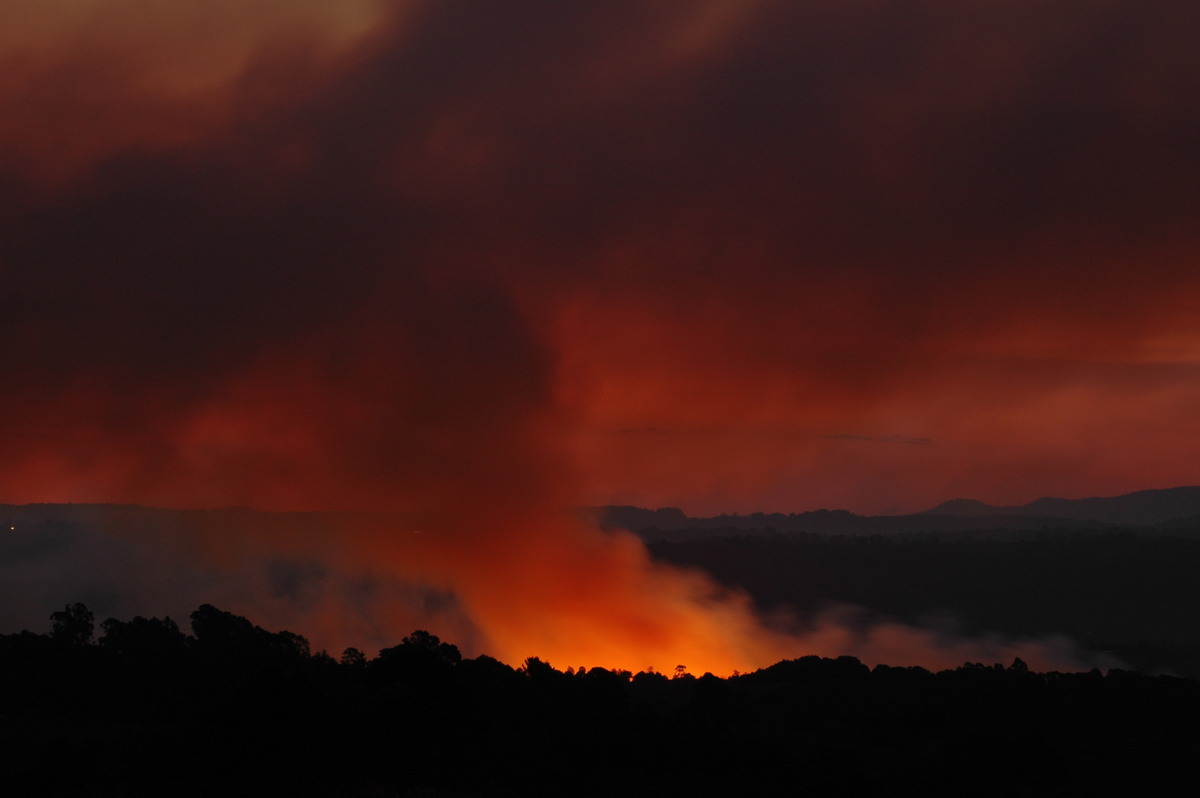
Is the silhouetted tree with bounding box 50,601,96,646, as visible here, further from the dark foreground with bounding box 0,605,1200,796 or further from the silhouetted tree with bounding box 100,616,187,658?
the silhouetted tree with bounding box 100,616,187,658

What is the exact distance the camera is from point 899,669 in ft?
549

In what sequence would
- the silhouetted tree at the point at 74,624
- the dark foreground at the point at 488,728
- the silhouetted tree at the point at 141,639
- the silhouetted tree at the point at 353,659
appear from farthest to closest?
the silhouetted tree at the point at 74,624, the silhouetted tree at the point at 353,659, the silhouetted tree at the point at 141,639, the dark foreground at the point at 488,728

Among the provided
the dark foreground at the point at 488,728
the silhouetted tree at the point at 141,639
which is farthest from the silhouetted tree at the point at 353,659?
the silhouetted tree at the point at 141,639

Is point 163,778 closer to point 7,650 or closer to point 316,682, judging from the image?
point 316,682

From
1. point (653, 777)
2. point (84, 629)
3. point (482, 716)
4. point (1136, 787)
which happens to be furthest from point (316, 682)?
point (1136, 787)

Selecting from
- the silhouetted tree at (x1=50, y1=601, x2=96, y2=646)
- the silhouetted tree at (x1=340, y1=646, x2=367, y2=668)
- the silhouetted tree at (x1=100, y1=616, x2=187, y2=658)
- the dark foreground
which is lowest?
the dark foreground

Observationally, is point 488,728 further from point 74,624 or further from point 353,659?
point 74,624

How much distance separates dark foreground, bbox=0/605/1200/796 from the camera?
7106 centimetres

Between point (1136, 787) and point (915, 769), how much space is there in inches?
950

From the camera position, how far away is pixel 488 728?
300ft

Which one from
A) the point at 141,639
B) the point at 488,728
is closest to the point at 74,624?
the point at 141,639

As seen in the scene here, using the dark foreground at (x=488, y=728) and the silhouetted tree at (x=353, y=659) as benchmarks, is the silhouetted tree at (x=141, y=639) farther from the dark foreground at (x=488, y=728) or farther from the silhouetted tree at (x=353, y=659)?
the silhouetted tree at (x=353, y=659)

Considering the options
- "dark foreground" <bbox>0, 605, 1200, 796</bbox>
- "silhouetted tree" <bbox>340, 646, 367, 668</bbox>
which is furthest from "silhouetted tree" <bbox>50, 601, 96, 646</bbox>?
"silhouetted tree" <bbox>340, 646, 367, 668</bbox>

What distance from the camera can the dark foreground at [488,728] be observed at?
7106cm
